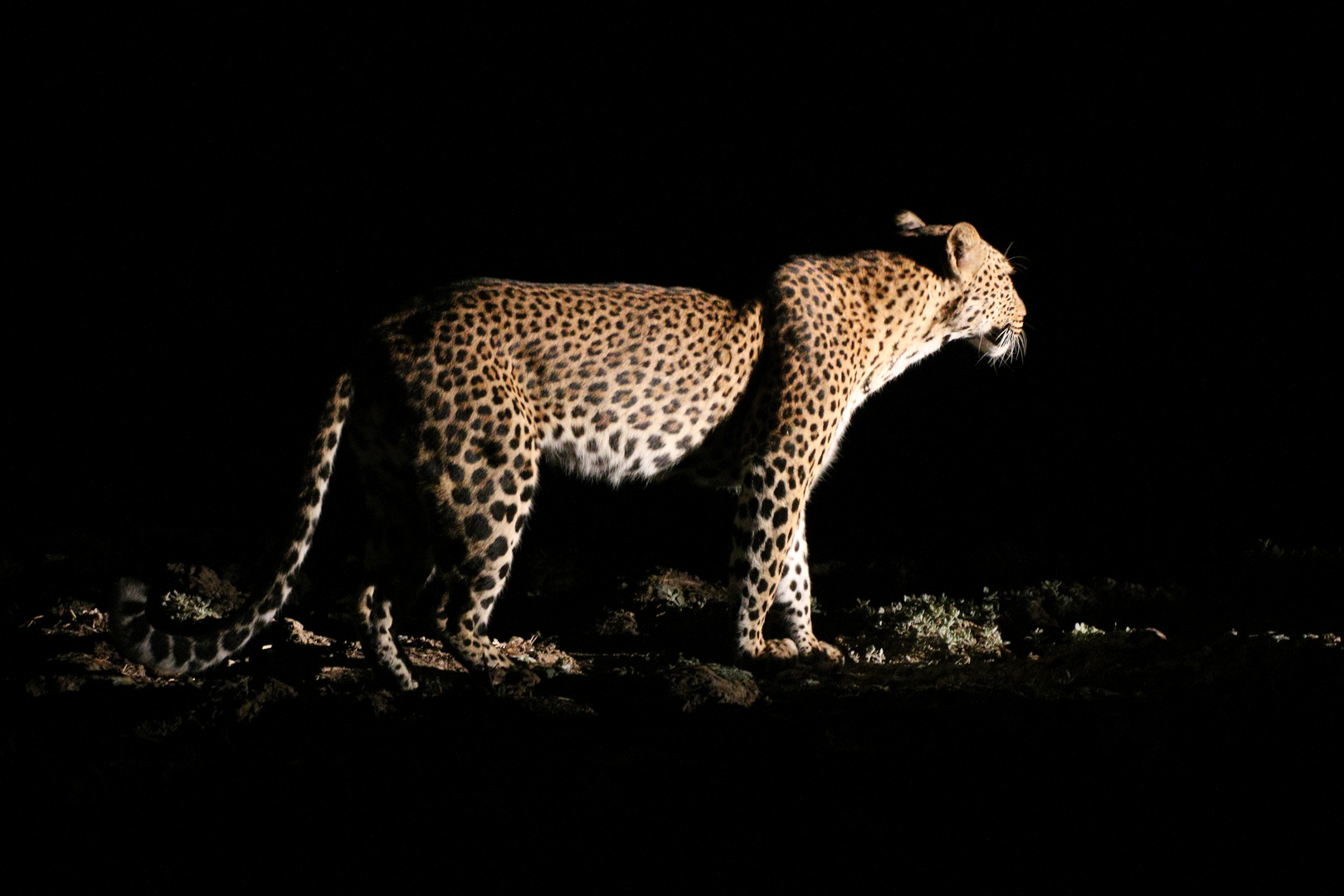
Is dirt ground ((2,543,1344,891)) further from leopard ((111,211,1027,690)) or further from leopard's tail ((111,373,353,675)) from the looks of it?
leopard ((111,211,1027,690))

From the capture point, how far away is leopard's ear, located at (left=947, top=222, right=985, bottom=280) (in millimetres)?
5773

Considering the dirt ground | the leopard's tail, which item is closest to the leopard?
the leopard's tail

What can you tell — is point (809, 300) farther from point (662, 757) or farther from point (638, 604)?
point (662, 757)

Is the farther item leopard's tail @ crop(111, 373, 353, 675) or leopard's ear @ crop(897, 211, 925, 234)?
leopard's ear @ crop(897, 211, 925, 234)

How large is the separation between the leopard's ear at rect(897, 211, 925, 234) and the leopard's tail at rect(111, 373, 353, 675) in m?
→ 3.20

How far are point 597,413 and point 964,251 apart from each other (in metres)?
2.29

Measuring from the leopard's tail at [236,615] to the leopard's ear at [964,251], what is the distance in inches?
125

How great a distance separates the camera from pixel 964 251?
19.2 ft

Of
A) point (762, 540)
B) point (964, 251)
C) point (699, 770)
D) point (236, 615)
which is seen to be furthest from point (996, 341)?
point (236, 615)

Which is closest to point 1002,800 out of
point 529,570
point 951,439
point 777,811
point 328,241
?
point 777,811

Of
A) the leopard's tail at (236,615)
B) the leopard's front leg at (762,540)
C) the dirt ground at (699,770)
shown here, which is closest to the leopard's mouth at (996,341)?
the leopard's front leg at (762,540)

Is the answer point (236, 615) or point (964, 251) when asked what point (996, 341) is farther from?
point (236, 615)

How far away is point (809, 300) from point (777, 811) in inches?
113

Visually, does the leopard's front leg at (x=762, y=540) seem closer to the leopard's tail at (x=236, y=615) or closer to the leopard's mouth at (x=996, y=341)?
the leopard's mouth at (x=996, y=341)
